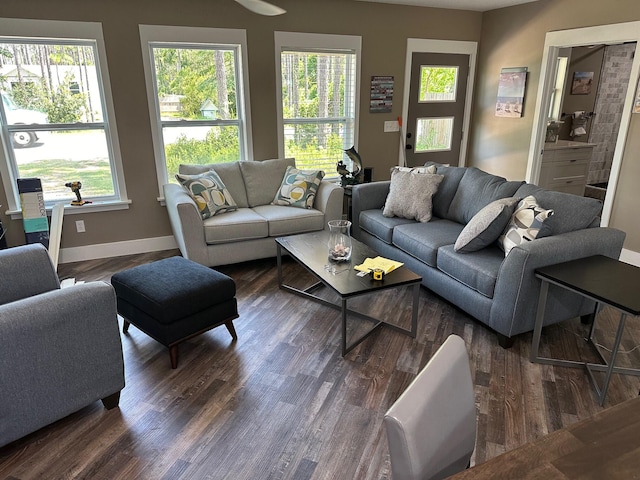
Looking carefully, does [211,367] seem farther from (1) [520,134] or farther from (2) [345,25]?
(1) [520,134]

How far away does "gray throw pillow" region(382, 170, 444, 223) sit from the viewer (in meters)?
3.66

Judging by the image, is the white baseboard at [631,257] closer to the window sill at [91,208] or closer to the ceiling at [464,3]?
the ceiling at [464,3]

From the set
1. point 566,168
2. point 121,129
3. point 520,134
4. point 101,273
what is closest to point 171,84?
point 121,129

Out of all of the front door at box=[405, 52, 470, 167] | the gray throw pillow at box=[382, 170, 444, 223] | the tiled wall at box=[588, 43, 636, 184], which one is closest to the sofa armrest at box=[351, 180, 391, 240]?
the gray throw pillow at box=[382, 170, 444, 223]

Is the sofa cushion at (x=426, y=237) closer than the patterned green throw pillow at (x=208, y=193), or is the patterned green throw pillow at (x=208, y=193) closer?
the sofa cushion at (x=426, y=237)

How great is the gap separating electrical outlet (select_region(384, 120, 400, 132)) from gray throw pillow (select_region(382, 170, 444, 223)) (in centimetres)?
142

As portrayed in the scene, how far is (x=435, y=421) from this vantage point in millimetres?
952

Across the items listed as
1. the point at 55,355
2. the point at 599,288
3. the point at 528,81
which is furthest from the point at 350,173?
the point at 55,355

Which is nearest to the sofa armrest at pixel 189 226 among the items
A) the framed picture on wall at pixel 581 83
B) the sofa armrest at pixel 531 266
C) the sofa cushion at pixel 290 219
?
the sofa cushion at pixel 290 219

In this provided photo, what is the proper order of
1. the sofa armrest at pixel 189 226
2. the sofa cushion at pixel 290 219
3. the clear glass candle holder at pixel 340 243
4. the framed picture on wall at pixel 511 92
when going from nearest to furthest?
the clear glass candle holder at pixel 340 243 → the sofa armrest at pixel 189 226 → the sofa cushion at pixel 290 219 → the framed picture on wall at pixel 511 92

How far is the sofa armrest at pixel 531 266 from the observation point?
245cm

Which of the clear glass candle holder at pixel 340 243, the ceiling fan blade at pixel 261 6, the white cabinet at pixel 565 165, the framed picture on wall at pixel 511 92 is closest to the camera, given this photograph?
the ceiling fan blade at pixel 261 6

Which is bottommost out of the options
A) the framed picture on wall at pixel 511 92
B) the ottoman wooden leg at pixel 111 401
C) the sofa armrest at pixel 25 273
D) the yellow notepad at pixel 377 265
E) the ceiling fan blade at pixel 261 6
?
the ottoman wooden leg at pixel 111 401

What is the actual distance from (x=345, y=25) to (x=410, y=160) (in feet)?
5.72
